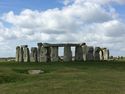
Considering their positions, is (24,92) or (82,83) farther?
(82,83)

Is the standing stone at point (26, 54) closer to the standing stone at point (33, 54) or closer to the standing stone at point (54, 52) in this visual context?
the standing stone at point (33, 54)

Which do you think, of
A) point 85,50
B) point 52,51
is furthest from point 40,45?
point 85,50

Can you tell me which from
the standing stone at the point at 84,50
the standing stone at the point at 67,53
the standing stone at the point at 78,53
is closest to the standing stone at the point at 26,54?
the standing stone at the point at 67,53

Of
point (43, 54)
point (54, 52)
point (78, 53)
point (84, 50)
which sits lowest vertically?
point (43, 54)


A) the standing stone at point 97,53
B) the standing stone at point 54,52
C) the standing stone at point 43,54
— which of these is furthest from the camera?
the standing stone at point 97,53

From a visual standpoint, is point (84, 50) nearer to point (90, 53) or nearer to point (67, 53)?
point (90, 53)

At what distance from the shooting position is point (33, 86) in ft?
80.6

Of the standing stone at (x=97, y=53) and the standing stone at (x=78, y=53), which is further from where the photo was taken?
the standing stone at (x=97, y=53)

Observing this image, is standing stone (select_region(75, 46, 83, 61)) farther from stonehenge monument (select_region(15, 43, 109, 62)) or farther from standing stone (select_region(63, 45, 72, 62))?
standing stone (select_region(63, 45, 72, 62))

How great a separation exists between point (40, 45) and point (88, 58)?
9389 millimetres

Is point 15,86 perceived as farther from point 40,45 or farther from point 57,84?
point 40,45

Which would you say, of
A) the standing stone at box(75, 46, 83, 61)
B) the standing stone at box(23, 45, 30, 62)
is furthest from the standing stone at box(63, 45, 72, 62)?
the standing stone at box(23, 45, 30, 62)

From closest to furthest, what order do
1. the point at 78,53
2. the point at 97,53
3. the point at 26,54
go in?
the point at 78,53 → the point at 26,54 → the point at 97,53

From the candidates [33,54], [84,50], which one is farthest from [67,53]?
[33,54]
